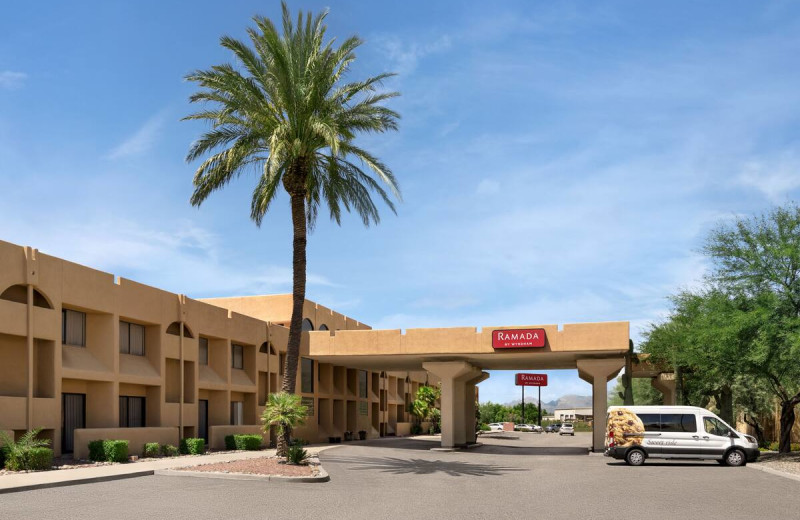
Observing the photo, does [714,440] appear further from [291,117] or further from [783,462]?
[291,117]

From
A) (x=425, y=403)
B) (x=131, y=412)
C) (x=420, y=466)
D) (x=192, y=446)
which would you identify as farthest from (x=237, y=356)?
(x=425, y=403)

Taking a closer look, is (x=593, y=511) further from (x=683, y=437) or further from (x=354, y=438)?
(x=354, y=438)

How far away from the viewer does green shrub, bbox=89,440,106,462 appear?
84.6 ft

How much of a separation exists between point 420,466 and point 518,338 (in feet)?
40.2

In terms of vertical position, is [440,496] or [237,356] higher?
[237,356]

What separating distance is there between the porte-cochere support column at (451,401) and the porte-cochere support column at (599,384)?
6.19 meters

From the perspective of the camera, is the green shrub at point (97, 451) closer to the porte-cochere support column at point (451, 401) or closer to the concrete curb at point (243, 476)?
the concrete curb at point (243, 476)

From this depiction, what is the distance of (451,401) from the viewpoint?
4116 centimetres

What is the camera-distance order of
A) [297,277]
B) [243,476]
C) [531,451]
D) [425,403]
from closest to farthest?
[243,476]
[297,277]
[531,451]
[425,403]

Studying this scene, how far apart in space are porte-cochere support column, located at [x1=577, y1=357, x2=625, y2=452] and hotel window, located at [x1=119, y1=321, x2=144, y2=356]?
20.6 meters

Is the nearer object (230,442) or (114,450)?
(114,450)

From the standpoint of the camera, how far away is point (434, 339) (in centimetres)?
3912

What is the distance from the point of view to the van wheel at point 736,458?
28.4 meters

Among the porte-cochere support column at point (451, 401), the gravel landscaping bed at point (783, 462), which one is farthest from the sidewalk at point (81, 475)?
the gravel landscaping bed at point (783, 462)
